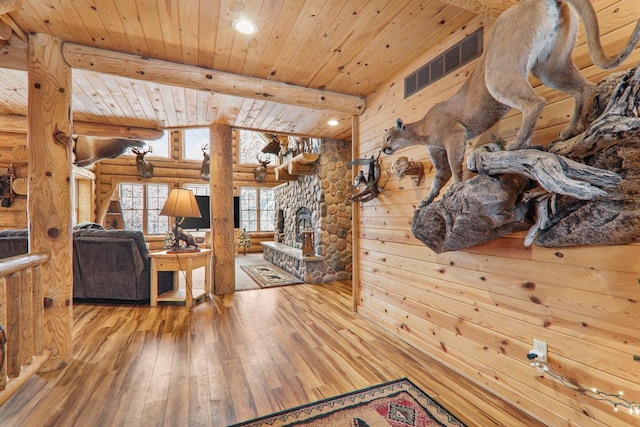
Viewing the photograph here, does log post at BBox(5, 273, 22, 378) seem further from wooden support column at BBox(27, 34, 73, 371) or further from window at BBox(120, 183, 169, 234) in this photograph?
window at BBox(120, 183, 169, 234)

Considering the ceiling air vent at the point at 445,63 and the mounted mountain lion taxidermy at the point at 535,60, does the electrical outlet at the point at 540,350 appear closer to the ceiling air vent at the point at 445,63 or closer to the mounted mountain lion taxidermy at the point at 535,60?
the mounted mountain lion taxidermy at the point at 535,60

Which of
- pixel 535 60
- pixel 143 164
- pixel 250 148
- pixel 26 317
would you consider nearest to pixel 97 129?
pixel 143 164

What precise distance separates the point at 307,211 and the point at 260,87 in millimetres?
2863

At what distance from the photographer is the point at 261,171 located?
800 cm

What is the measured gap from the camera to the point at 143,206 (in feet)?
25.1

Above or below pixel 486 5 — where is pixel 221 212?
below

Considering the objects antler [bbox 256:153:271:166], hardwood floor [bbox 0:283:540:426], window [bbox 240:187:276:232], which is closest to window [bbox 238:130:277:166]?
antler [bbox 256:153:271:166]

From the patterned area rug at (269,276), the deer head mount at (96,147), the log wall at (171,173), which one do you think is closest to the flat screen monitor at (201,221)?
the patterned area rug at (269,276)

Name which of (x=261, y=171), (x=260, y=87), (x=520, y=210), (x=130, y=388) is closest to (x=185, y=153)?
(x=261, y=171)

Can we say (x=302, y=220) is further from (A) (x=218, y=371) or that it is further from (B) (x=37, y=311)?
(B) (x=37, y=311)

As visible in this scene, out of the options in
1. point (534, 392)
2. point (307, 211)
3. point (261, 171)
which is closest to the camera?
point (534, 392)

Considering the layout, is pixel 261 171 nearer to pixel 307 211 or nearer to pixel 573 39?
pixel 307 211

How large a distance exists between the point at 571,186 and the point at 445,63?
1456 mm

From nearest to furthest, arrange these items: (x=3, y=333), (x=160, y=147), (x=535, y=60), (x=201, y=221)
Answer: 1. (x=535, y=60)
2. (x=3, y=333)
3. (x=201, y=221)
4. (x=160, y=147)
